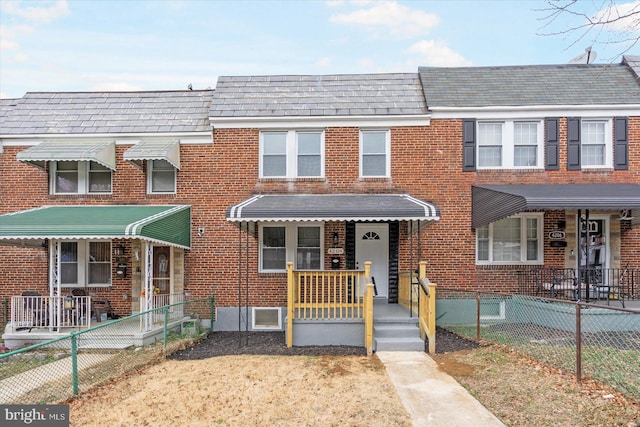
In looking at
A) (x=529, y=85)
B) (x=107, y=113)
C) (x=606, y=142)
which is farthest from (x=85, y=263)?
(x=606, y=142)

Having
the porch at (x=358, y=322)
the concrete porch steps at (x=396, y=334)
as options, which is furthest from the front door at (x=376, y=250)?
the concrete porch steps at (x=396, y=334)

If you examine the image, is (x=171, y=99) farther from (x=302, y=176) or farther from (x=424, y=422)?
(x=424, y=422)

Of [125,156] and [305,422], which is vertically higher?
[125,156]

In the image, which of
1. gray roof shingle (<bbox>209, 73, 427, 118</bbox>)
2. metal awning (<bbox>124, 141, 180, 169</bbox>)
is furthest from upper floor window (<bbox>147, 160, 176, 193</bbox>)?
gray roof shingle (<bbox>209, 73, 427, 118</bbox>)

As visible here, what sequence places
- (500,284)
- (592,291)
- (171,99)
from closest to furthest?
1. (592,291)
2. (500,284)
3. (171,99)

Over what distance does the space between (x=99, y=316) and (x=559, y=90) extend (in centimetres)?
1444

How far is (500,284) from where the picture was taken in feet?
38.1

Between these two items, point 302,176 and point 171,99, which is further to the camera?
point 171,99

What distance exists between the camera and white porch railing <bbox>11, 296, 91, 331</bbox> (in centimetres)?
977

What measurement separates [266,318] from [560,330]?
7415 millimetres

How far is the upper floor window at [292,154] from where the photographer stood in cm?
1198

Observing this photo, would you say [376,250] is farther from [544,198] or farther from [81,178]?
[81,178]

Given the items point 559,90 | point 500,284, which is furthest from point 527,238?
point 559,90

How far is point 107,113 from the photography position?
501 inches
